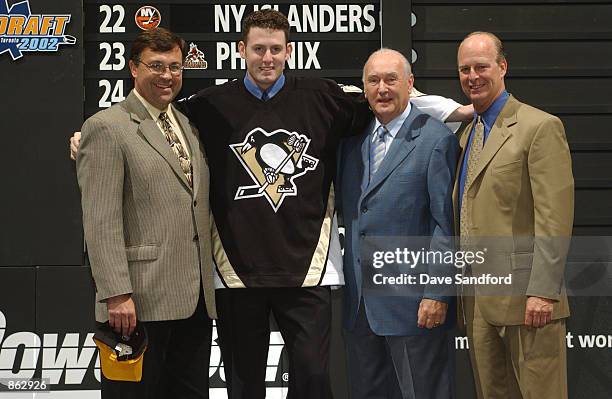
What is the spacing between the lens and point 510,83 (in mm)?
4430

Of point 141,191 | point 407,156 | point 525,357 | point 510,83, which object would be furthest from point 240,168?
point 510,83

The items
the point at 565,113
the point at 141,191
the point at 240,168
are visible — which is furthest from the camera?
the point at 565,113

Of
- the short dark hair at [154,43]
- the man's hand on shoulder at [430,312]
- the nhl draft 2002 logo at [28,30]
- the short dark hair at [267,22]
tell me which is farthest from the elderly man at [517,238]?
the nhl draft 2002 logo at [28,30]

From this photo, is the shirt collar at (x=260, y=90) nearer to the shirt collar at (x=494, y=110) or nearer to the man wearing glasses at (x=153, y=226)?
the man wearing glasses at (x=153, y=226)

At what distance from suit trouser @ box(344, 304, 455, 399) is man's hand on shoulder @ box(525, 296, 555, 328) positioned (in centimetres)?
36

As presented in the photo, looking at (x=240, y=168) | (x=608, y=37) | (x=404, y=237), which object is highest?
(x=608, y=37)

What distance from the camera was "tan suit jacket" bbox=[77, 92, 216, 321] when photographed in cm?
306

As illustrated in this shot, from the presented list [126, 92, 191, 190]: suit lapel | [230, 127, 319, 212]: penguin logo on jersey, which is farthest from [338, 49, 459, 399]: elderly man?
[126, 92, 191, 190]: suit lapel

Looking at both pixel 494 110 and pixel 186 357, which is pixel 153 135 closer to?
pixel 186 357

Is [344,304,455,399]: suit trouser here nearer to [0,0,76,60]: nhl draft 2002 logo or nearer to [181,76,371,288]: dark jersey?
[181,76,371,288]: dark jersey

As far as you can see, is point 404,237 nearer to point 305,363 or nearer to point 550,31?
point 305,363

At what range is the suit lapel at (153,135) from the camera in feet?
10.4

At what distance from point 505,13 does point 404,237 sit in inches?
65.8

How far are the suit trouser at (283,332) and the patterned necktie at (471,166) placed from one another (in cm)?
60
